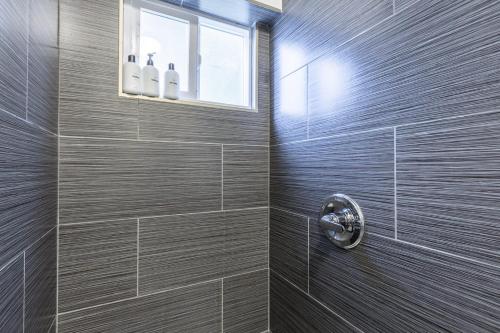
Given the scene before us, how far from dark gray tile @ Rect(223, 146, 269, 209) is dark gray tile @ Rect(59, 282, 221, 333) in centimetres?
41

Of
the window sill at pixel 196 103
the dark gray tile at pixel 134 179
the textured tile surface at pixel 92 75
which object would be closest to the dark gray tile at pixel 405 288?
the dark gray tile at pixel 134 179

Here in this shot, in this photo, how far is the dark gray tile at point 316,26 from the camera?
2.46 ft

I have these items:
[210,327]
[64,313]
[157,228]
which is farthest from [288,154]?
[64,313]

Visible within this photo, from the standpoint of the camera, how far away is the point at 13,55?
0.50m

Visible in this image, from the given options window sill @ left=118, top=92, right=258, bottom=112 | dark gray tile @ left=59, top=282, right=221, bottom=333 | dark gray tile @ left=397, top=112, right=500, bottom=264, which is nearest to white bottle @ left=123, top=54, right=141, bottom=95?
window sill @ left=118, top=92, right=258, bottom=112

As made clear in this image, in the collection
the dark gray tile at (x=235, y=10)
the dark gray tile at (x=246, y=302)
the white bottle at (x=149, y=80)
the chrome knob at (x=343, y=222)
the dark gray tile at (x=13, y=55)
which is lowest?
the dark gray tile at (x=246, y=302)

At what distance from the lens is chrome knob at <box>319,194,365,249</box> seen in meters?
0.76

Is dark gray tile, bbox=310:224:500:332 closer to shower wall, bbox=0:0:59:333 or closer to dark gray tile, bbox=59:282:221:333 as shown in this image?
dark gray tile, bbox=59:282:221:333

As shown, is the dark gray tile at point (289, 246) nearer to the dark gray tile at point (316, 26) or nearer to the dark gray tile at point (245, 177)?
the dark gray tile at point (245, 177)

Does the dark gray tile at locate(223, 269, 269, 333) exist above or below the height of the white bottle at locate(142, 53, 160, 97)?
below

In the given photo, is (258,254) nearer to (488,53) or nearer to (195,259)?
(195,259)

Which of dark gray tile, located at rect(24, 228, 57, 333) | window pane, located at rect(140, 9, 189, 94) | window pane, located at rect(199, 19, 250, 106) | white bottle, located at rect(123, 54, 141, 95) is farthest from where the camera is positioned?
window pane, located at rect(199, 19, 250, 106)

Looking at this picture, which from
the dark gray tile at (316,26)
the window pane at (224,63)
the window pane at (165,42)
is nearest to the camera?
the dark gray tile at (316,26)

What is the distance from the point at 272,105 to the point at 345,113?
0.50 meters
